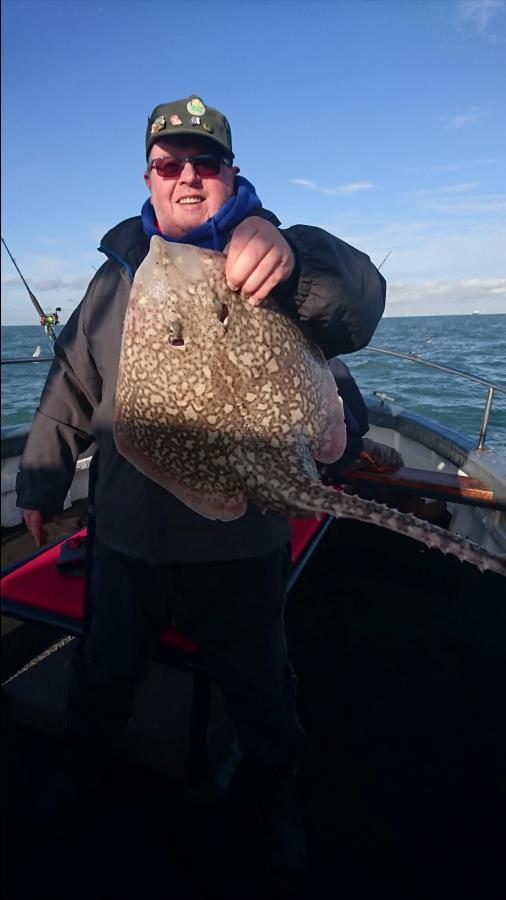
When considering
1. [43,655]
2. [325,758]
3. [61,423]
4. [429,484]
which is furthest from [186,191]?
[429,484]

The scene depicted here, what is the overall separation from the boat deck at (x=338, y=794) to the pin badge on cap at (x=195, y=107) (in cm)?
304

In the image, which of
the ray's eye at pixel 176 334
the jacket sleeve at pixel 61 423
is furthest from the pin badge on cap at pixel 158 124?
the ray's eye at pixel 176 334

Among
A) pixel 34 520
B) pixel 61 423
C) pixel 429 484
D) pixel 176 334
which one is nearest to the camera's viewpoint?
pixel 176 334

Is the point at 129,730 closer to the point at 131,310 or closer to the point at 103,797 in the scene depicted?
the point at 103,797

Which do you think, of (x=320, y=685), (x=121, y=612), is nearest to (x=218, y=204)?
(x=121, y=612)

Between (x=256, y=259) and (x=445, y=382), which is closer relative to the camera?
(x=256, y=259)

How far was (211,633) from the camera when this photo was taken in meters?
2.12

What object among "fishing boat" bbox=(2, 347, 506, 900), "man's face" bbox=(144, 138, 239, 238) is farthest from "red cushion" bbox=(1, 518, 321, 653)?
"man's face" bbox=(144, 138, 239, 238)

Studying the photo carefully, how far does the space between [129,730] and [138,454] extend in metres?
1.85

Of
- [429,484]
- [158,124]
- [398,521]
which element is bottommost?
[429,484]

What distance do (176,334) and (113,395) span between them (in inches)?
22.5

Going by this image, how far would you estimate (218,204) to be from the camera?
1.96 metres

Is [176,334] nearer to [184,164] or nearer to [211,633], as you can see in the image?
[184,164]

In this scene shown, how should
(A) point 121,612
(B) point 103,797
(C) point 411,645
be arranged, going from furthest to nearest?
(C) point 411,645, (B) point 103,797, (A) point 121,612
